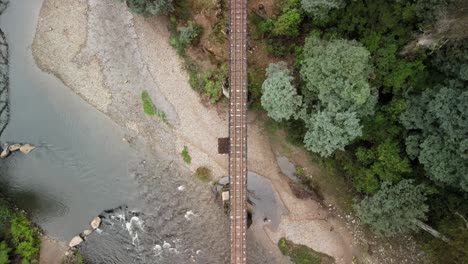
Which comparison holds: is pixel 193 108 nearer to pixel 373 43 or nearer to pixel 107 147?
pixel 107 147

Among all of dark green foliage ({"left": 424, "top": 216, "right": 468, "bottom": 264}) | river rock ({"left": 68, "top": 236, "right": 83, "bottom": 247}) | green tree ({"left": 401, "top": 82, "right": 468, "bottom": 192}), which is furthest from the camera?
river rock ({"left": 68, "top": 236, "right": 83, "bottom": 247})

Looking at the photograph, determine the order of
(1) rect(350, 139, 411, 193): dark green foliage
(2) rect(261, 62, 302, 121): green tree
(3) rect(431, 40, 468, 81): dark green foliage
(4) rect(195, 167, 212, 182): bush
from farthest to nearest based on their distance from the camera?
(4) rect(195, 167, 212, 182): bush
(2) rect(261, 62, 302, 121): green tree
(1) rect(350, 139, 411, 193): dark green foliage
(3) rect(431, 40, 468, 81): dark green foliage

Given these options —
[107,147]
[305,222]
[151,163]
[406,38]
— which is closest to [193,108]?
[151,163]

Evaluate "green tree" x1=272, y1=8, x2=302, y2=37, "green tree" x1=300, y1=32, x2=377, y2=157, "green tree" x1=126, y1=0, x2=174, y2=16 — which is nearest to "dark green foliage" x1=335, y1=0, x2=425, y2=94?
"green tree" x1=300, y1=32, x2=377, y2=157

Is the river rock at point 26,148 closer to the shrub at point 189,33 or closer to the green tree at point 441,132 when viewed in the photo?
the shrub at point 189,33

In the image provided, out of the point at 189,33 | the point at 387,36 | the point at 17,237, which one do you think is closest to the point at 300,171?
the point at 387,36

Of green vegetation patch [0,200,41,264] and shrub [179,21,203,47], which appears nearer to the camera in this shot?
shrub [179,21,203,47]

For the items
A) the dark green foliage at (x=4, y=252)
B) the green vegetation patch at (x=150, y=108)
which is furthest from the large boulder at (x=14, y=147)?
the green vegetation patch at (x=150, y=108)

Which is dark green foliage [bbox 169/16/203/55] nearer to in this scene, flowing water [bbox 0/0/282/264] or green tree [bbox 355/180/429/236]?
flowing water [bbox 0/0/282/264]
